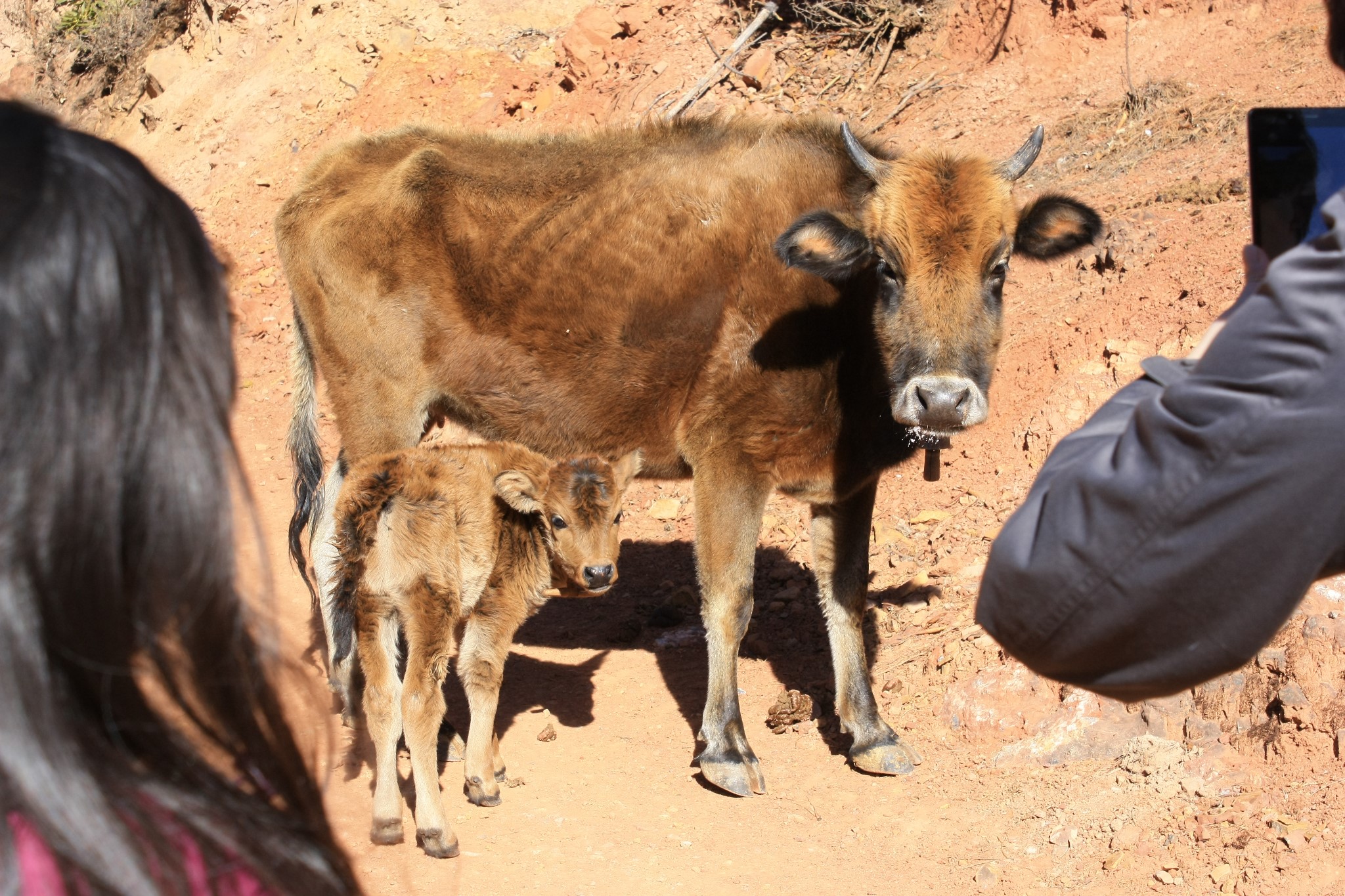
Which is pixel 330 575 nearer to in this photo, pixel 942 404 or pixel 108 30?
pixel 942 404

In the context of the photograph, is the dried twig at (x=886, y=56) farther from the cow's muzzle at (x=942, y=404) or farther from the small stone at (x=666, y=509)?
the cow's muzzle at (x=942, y=404)

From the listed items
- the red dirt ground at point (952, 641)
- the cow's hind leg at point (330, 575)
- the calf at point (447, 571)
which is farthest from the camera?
the cow's hind leg at point (330, 575)

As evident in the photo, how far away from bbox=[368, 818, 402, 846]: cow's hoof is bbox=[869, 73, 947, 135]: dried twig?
9.98 m

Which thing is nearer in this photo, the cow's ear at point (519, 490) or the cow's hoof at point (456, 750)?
the cow's ear at point (519, 490)

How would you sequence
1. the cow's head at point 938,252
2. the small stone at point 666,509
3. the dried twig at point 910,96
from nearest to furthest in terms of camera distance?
the cow's head at point 938,252, the small stone at point 666,509, the dried twig at point 910,96

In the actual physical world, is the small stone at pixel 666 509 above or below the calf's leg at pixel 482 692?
below

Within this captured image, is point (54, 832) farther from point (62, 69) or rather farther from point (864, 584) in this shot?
point (62, 69)

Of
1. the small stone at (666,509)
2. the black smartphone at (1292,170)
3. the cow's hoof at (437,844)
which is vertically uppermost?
the black smartphone at (1292,170)

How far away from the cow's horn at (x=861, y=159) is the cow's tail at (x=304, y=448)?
12.4 ft

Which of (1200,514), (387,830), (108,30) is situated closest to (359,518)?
(387,830)

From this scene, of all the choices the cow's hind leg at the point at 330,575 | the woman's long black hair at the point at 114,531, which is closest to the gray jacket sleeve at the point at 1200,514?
the woman's long black hair at the point at 114,531

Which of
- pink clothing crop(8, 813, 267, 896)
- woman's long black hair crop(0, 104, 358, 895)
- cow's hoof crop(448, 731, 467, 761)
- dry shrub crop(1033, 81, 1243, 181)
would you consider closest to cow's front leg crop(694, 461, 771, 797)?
cow's hoof crop(448, 731, 467, 761)

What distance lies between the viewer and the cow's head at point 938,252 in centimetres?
586

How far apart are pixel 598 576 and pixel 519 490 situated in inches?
24.1
